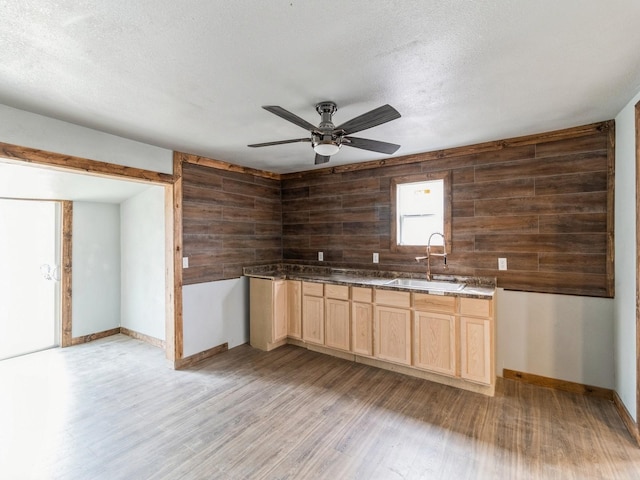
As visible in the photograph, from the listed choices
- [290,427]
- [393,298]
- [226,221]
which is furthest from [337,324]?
[226,221]

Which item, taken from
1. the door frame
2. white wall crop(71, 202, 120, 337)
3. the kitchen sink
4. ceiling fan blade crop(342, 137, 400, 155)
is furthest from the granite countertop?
white wall crop(71, 202, 120, 337)

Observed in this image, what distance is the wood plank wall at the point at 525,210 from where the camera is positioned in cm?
288

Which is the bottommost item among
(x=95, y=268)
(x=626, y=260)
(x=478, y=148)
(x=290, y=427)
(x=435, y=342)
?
(x=290, y=427)

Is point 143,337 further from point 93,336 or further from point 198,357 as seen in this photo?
point 198,357

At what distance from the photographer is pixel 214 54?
1.71m

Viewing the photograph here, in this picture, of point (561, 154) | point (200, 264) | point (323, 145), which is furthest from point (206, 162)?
point (561, 154)

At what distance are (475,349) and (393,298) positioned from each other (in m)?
0.91

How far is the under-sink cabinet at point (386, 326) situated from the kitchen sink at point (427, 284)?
152 mm

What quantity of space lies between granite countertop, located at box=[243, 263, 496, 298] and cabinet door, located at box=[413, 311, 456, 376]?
0.92 ft

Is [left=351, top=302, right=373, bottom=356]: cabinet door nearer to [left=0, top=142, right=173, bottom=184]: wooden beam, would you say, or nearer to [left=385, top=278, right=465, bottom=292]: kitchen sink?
[left=385, top=278, right=465, bottom=292]: kitchen sink

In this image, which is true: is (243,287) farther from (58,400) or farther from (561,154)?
(561,154)

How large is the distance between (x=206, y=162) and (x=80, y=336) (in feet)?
10.4

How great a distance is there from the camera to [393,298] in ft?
11.2

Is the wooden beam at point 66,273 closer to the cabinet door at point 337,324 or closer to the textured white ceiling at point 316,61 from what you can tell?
the textured white ceiling at point 316,61
